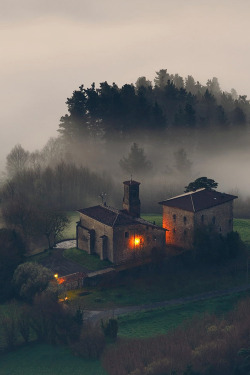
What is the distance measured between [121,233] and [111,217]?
2.64m

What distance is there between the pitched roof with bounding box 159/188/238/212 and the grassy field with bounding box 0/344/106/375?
2711 cm

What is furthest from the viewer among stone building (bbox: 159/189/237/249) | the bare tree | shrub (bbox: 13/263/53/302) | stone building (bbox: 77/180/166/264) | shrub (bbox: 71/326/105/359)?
the bare tree

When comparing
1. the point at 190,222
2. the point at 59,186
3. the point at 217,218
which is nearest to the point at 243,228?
the point at 217,218

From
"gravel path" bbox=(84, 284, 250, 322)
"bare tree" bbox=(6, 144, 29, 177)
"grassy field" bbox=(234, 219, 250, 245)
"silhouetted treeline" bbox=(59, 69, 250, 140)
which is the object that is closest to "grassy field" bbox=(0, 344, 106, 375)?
"gravel path" bbox=(84, 284, 250, 322)

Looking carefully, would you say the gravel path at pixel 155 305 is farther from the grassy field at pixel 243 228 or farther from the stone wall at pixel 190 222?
the grassy field at pixel 243 228

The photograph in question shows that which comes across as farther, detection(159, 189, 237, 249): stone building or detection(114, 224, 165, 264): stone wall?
detection(159, 189, 237, 249): stone building

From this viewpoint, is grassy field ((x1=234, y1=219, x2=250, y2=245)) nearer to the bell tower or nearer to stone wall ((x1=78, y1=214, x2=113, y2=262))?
the bell tower

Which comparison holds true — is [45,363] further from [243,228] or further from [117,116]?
[117,116]

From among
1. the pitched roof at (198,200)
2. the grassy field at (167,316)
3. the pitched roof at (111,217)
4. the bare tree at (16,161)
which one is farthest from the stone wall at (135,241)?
the bare tree at (16,161)

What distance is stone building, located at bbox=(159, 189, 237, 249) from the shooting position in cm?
7369

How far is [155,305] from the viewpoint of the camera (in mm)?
63219

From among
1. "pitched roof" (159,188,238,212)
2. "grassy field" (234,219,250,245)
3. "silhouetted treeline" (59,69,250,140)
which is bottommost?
"grassy field" (234,219,250,245)

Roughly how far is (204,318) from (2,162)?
353 feet

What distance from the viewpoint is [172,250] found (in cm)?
7450
